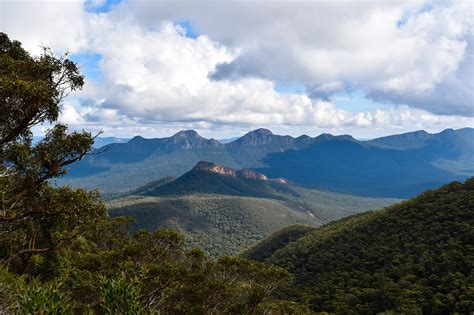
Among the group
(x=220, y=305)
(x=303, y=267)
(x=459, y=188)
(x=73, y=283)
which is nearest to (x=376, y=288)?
(x=303, y=267)

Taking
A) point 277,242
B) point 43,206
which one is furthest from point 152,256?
point 277,242

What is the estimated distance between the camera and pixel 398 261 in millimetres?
65875

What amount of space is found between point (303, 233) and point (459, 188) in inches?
2234

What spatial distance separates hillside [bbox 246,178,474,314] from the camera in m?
53.2

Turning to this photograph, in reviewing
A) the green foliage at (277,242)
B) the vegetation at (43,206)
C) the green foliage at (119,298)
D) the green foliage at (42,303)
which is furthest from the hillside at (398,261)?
the green foliage at (42,303)

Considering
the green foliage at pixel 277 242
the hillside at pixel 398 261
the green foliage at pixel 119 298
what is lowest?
the green foliage at pixel 277 242

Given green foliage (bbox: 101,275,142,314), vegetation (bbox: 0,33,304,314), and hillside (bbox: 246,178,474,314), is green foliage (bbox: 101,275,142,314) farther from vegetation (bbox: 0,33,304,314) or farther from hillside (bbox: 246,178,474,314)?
hillside (bbox: 246,178,474,314)

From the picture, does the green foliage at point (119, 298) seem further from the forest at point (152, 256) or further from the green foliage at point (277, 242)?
the green foliage at point (277, 242)

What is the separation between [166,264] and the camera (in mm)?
32250

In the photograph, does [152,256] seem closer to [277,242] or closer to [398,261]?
[398,261]

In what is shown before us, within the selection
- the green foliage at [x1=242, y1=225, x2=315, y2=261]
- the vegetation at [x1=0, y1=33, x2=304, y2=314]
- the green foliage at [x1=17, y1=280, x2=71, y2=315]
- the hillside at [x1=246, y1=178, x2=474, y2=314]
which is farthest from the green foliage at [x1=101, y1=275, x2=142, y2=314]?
the green foliage at [x1=242, y1=225, x2=315, y2=261]

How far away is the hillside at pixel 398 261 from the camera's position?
174 ft

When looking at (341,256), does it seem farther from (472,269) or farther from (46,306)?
(46,306)

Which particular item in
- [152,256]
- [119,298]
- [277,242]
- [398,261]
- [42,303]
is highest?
[42,303]
